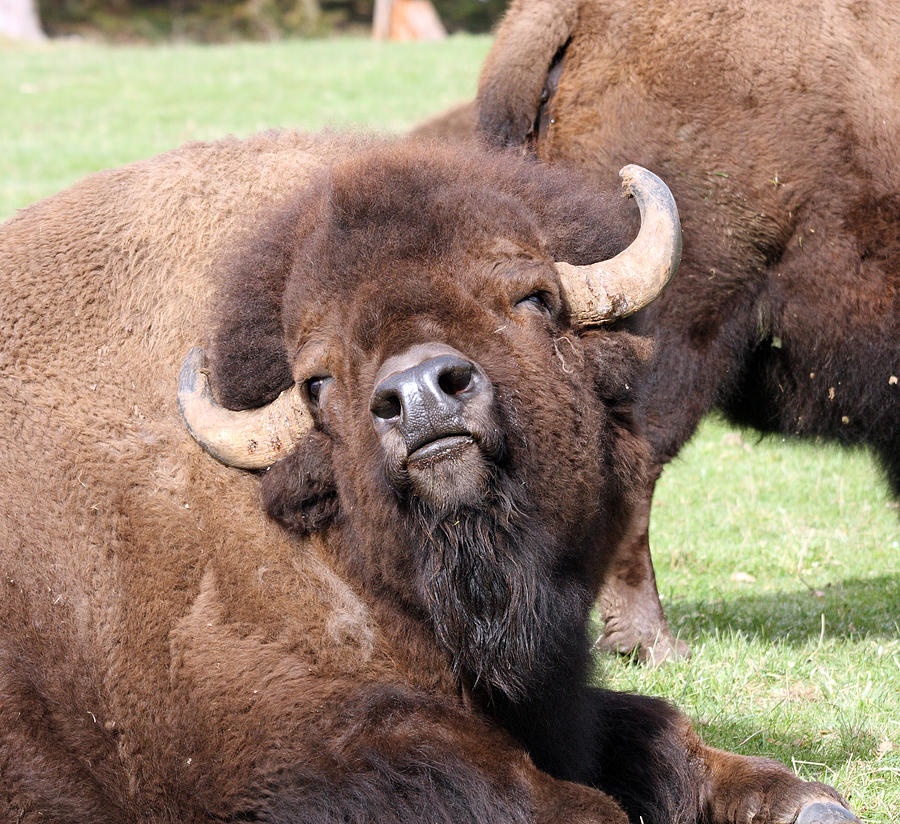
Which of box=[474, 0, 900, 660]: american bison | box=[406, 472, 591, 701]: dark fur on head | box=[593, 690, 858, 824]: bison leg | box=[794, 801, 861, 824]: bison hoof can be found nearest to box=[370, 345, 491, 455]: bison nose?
box=[406, 472, 591, 701]: dark fur on head

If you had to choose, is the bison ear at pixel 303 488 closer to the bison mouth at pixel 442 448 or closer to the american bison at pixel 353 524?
the american bison at pixel 353 524

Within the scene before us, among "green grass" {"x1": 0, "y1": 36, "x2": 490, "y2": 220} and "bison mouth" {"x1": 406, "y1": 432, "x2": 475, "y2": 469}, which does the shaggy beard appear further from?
"green grass" {"x1": 0, "y1": 36, "x2": 490, "y2": 220}

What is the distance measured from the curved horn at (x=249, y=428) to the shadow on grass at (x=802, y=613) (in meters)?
3.24

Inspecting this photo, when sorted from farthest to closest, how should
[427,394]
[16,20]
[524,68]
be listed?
[16,20] < [524,68] < [427,394]

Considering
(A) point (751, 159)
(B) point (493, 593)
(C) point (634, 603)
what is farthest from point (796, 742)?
(A) point (751, 159)

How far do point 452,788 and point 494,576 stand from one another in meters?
0.61

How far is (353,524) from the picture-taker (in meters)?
→ 3.69

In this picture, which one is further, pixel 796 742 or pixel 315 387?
pixel 796 742

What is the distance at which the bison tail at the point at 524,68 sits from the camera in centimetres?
604

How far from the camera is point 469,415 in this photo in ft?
10.5

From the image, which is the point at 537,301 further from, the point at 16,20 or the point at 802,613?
the point at 16,20

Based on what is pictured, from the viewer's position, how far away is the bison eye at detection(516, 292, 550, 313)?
3.67 metres

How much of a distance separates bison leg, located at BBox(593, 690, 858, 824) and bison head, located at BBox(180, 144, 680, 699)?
60 cm

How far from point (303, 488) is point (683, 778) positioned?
164 cm
